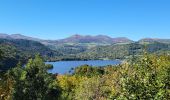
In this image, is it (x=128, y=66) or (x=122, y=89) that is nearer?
(x=122, y=89)

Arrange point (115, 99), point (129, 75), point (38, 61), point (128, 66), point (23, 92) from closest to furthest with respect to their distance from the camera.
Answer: point (115, 99) < point (129, 75) < point (128, 66) < point (23, 92) < point (38, 61)

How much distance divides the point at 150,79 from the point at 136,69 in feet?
5.58

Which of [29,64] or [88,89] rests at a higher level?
[29,64]

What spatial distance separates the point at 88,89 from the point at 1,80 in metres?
20.8

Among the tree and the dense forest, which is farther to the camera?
the tree

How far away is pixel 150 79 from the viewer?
21.4 m

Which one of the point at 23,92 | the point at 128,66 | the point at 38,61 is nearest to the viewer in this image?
the point at 128,66

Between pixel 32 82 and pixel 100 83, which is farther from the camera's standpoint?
pixel 100 83

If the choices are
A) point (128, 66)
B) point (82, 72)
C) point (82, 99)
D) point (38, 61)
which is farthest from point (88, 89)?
point (82, 72)

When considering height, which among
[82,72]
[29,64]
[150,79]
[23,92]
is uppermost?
[150,79]

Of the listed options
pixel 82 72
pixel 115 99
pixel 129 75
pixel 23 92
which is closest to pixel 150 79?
pixel 129 75

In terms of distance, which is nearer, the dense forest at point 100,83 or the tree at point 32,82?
the dense forest at point 100,83

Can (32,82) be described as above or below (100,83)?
above

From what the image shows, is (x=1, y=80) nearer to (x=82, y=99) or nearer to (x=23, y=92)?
(x=23, y=92)
